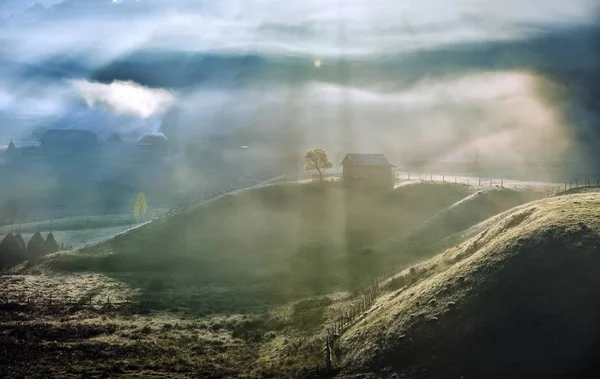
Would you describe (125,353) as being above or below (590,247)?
below

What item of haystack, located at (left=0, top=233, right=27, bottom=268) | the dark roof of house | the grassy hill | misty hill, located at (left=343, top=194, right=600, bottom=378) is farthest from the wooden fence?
haystack, located at (left=0, top=233, right=27, bottom=268)

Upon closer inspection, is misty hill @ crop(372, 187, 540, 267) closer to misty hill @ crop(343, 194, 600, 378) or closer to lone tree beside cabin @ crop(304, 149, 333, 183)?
misty hill @ crop(343, 194, 600, 378)

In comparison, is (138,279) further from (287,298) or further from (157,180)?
(157,180)

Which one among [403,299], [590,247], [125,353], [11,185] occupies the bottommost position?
[125,353]

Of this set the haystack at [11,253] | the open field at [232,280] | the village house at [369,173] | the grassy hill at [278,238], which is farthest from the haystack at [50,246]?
the village house at [369,173]

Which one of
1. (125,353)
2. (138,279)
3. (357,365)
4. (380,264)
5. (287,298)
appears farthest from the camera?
(138,279)

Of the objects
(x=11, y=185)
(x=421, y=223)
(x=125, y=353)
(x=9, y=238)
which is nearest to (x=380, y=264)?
(x=421, y=223)

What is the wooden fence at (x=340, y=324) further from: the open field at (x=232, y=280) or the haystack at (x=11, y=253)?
the haystack at (x=11, y=253)
